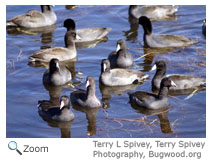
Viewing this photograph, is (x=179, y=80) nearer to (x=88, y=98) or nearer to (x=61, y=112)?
(x=88, y=98)

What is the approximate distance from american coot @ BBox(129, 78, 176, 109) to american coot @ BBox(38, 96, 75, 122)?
5.29 feet

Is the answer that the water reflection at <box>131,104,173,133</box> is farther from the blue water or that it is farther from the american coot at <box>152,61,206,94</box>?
the american coot at <box>152,61,206,94</box>

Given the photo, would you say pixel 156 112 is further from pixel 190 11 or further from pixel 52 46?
pixel 190 11

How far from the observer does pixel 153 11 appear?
1670 cm

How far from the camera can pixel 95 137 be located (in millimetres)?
9375

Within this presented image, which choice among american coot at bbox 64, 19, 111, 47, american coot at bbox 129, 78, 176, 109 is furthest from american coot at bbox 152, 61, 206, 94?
american coot at bbox 64, 19, 111, 47

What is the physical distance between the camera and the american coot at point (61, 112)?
9719mm

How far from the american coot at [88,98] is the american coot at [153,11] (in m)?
6.73

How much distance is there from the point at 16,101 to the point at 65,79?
4.99 feet

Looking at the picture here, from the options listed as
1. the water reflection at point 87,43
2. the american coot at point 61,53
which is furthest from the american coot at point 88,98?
the water reflection at point 87,43

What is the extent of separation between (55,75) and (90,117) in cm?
199

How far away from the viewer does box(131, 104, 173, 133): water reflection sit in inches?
383

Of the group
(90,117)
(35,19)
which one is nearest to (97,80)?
(90,117)
